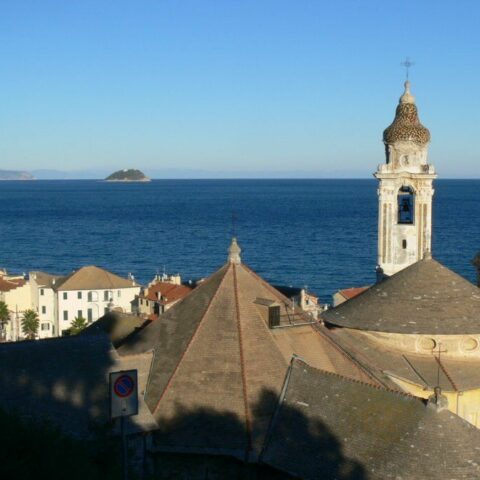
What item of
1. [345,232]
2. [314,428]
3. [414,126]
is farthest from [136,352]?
[345,232]

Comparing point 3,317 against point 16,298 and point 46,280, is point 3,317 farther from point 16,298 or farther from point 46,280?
point 46,280

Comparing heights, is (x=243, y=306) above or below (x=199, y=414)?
above

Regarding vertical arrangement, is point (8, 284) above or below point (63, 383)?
below

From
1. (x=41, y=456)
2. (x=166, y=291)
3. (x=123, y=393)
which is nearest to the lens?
(x=41, y=456)

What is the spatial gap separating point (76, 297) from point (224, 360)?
4671cm

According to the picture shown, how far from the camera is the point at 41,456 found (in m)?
14.3

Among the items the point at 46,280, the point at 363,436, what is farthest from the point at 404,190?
the point at 46,280

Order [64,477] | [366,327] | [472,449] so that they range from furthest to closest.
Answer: [366,327]
[472,449]
[64,477]

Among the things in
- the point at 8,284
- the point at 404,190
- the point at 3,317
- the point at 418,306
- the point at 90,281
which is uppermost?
the point at 404,190

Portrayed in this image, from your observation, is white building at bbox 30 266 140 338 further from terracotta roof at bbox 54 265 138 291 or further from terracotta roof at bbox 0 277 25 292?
terracotta roof at bbox 0 277 25 292

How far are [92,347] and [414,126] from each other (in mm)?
21384

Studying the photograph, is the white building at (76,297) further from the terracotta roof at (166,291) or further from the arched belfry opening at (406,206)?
the arched belfry opening at (406,206)

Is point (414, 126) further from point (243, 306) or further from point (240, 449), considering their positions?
point (240, 449)

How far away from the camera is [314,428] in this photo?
19.1 metres
